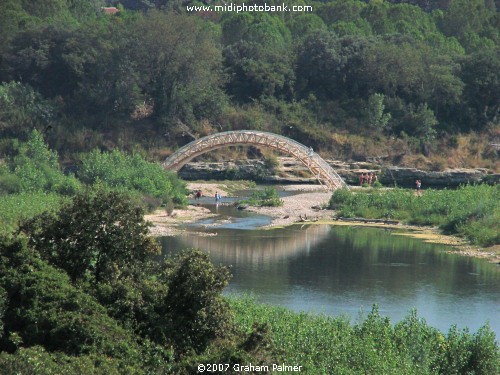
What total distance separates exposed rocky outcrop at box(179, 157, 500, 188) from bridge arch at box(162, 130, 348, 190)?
404cm

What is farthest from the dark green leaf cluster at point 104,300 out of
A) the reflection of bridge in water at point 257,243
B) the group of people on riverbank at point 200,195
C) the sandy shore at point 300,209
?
the group of people on riverbank at point 200,195

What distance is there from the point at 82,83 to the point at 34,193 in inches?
930

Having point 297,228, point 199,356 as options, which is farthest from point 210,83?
point 199,356

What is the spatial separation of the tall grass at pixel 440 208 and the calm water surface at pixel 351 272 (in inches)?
106

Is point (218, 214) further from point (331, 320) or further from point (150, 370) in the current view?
point (150, 370)

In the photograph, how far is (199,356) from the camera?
27031 mm

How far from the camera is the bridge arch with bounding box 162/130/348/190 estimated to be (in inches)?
2724

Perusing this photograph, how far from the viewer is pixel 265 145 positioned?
69.5 metres

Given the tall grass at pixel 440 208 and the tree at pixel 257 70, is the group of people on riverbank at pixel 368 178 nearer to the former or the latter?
the tall grass at pixel 440 208

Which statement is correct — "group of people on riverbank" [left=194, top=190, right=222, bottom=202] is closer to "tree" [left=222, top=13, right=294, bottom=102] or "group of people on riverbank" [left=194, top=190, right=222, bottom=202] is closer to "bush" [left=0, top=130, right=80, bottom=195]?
"bush" [left=0, top=130, right=80, bottom=195]

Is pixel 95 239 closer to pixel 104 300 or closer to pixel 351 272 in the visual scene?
pixel 104 300

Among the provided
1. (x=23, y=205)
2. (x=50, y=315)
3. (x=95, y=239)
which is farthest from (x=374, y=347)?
(x=23, y=205)

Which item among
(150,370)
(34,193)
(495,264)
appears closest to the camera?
(150,370)

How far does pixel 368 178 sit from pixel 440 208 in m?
16.0
